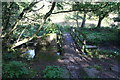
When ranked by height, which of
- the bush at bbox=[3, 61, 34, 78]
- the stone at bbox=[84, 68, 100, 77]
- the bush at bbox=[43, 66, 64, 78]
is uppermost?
the bush at bbox=[3, 61, 34, 78]

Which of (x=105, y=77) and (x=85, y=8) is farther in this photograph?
(x=105, y=77)

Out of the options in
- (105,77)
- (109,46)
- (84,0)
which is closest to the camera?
(84,0)

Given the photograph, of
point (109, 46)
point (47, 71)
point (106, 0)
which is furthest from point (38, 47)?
point (109, 46)

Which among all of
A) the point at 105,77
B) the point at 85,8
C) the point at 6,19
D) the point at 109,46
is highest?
the point at 85,8

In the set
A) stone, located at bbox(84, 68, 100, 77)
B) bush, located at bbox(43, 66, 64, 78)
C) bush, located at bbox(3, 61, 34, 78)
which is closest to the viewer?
bush, located at bbox(3, 61, 34, 78)

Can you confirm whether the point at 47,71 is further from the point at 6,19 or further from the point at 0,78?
the point at 6,19

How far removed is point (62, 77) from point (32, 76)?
42.8 inches

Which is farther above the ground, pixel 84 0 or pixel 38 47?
pixel 84 0

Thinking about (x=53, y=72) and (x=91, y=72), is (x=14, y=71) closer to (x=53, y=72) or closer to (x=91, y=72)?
(x=53, y=72)

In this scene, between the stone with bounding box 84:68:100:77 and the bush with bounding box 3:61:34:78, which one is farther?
the stone with bounding box 84:68:100:77

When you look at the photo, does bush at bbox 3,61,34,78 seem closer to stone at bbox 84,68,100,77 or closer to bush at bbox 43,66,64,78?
bush at bbox 43,66,64,78

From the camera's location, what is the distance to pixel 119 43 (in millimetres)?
13883

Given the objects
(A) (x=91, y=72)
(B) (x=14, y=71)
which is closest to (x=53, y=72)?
(B) (x=14, y=71)

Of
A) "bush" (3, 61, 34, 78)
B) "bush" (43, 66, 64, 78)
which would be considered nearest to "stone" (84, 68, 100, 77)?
"bush" (43, 66, 64, 78)
